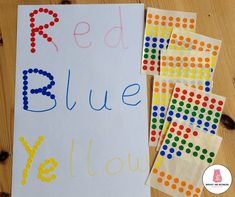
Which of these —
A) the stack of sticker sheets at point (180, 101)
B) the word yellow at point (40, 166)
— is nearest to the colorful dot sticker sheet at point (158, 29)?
the stack of sticker sheets at point (180, 101)

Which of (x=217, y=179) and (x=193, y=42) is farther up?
(x=193, y=42)

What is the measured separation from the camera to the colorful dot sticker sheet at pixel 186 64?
2.18 feet

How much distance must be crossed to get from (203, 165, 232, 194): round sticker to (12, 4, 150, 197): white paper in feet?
0.44

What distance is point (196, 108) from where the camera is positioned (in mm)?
649

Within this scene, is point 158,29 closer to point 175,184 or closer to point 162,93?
point 162,93

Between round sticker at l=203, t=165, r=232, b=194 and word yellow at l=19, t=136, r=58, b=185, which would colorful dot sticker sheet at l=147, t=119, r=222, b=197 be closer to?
round sticker at l=203, t=165, r=232, b=194

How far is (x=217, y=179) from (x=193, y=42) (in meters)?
0.31

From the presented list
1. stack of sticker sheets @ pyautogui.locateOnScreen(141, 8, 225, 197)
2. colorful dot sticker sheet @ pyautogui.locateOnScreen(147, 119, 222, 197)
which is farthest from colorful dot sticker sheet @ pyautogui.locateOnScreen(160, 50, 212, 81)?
colorful dot sticker sheet @ pyautogui.locateOnScreen(147, 119, 222, 197)

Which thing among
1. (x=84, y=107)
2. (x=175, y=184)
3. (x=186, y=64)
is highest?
(x=186, y=64)

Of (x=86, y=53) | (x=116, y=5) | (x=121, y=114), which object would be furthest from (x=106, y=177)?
(x=116, y=5)

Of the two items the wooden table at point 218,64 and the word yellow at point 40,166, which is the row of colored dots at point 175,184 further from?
the word yellow at point 40,166

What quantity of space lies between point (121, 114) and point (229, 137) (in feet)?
0.80

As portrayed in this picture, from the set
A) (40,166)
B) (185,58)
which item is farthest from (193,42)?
(40,166)

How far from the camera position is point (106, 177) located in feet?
2.09
